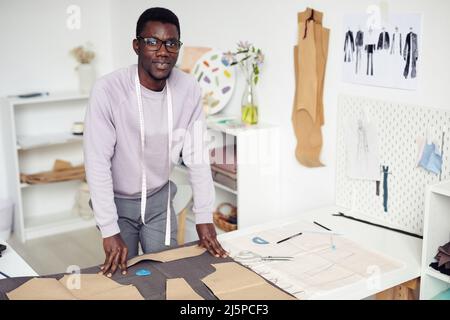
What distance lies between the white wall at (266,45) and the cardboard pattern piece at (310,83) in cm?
4

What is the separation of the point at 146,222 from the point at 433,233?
3.28 feet

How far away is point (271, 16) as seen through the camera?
298cm

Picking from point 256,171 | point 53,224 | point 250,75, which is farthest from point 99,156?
point 53,224

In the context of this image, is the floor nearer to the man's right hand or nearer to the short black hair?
the man's right hand

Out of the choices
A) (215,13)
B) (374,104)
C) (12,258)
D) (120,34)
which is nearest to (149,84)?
(12,258)

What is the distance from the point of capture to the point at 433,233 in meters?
2.03

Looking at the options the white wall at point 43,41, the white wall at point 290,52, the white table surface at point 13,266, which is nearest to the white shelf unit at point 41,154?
the white wall at point 43,41

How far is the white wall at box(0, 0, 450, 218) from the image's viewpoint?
2234mm

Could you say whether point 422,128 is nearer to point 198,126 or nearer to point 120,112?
point 198,126

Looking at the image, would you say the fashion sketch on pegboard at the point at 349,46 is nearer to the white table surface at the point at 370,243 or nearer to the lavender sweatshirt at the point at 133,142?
the white table surface at the point at 370,243

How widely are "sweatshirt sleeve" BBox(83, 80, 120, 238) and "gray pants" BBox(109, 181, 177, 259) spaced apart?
0.21 meters

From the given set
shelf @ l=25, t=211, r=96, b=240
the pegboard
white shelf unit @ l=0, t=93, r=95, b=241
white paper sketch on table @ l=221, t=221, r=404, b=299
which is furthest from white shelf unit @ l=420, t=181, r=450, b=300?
shelf @ l=25, t=211, r=96, b=240

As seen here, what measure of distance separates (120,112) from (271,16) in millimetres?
1309
